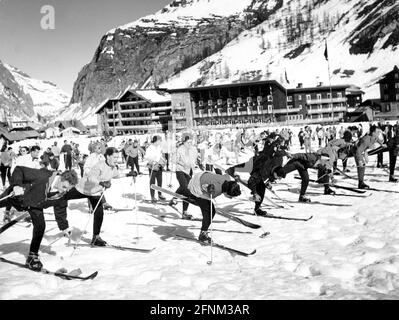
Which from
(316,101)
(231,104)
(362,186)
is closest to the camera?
(362,186)

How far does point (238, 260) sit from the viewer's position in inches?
241

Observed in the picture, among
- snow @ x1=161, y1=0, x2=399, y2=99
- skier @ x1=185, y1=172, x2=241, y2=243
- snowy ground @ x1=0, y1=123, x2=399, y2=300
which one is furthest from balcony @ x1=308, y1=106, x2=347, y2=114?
skier @ x1=185, y1=172, x2=241, y2=243

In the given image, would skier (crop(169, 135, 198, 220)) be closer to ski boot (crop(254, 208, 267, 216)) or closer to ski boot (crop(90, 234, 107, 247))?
ski boot (crop(254, 208, 267, 216))

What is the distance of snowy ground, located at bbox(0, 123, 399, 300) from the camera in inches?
191

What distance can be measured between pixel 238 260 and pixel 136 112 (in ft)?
300

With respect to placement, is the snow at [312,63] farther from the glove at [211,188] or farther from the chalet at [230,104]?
the glove at [211,188]

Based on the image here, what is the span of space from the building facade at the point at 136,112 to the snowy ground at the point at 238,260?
273 ft

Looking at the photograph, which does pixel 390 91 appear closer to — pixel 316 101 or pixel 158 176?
pixel 316 101

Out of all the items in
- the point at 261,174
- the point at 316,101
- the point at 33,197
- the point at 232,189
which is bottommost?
the point at 261,174

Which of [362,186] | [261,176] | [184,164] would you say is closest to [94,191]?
[184,164]

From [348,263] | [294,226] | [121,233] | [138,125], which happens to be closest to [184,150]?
[121,233]

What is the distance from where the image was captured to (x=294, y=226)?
799 cm
